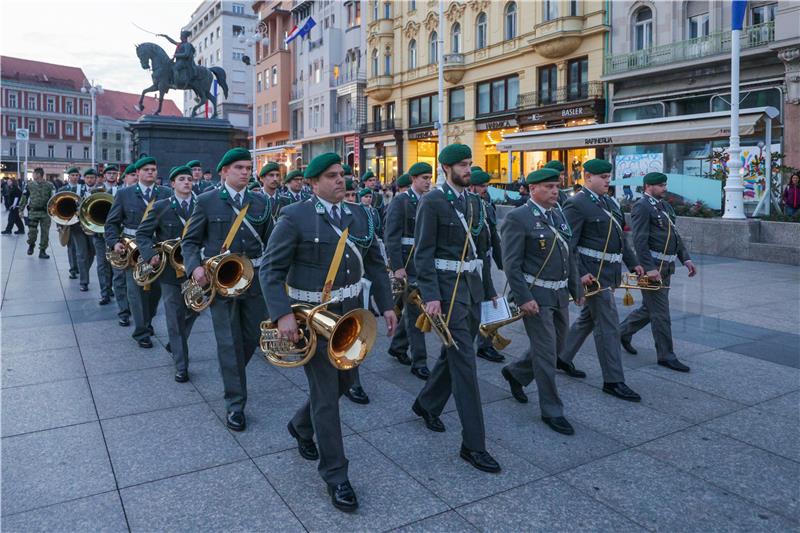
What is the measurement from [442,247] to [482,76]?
35493 mm

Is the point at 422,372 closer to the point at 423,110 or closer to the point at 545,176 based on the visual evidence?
the point at 545,176

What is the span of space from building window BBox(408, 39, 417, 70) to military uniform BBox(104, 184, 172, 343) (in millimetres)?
38088

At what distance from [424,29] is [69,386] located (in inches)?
1598

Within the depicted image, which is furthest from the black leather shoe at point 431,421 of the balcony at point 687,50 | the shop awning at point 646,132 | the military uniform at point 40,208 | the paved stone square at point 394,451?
the balcony at point 687,50

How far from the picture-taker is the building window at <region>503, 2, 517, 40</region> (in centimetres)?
3584

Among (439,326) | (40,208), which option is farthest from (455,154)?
(40,208)

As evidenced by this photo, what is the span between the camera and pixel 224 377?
516 centimetres

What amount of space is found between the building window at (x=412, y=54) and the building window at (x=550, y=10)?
40.4 ft

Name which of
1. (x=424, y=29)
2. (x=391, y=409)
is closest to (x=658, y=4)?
(x=424, y=29)

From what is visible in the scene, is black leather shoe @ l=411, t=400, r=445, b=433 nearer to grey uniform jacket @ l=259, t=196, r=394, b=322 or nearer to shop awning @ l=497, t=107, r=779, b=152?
grey uniform jacket @ l=259, t=196, r=394, b=322

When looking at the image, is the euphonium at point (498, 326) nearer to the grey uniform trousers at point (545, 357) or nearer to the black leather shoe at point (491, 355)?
the grey uniform trousers at point (545, 357)

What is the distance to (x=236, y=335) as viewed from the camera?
530 cm

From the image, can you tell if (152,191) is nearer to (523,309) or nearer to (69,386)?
(69,386)

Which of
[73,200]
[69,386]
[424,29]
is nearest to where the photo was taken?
[69,386]
